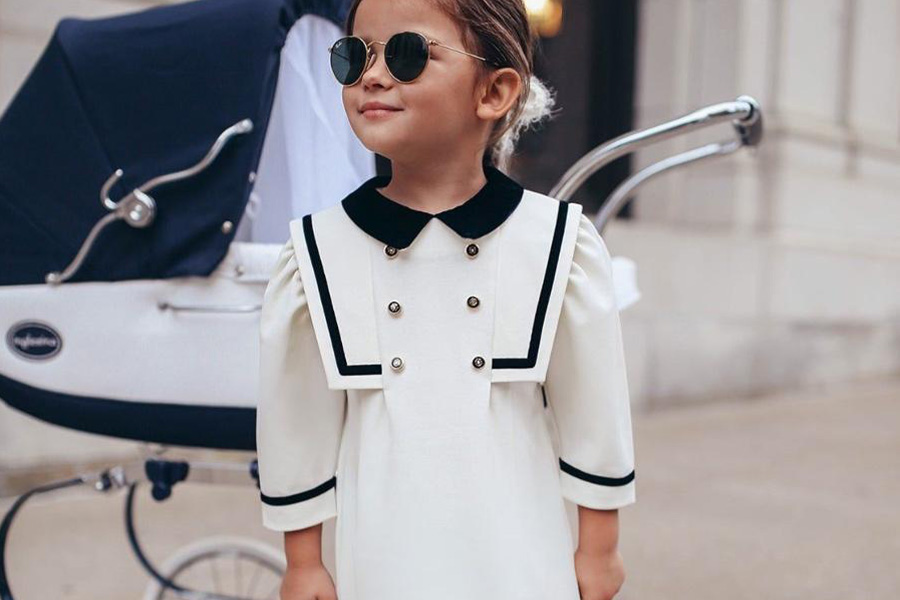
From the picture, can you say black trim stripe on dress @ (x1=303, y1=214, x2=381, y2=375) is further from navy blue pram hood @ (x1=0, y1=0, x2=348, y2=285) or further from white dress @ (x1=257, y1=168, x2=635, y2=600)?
navy blue pram hood @ (x1=0, y1=0, x2=348, y2=285)

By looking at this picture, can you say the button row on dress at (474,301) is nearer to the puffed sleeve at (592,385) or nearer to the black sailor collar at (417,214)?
the black sailor collar at (417,214)

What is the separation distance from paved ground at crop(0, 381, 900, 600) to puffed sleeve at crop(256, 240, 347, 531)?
2.18m

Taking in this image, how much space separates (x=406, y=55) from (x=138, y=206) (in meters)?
0.81

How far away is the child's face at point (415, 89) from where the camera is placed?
1460mm

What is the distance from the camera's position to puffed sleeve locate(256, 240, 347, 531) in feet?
5.11

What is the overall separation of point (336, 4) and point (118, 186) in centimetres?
58

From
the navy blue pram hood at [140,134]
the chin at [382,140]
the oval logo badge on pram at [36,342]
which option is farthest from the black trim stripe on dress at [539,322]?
the oval logo badge on pram at [36,342]

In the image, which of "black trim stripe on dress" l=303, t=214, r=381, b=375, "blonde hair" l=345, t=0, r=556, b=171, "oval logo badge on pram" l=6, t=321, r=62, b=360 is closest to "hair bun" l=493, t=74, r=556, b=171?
"blonde hair" l=345, t=0, r=556, b=171

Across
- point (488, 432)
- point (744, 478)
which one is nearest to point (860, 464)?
point (744, 478)

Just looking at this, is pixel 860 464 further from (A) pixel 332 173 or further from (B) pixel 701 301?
(A) pixel 332 173

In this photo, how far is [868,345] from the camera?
9.94 metres

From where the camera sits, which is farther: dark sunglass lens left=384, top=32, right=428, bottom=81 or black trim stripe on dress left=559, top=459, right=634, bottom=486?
black trim stripe on dress left=559, top=459, right=634, bottom=486

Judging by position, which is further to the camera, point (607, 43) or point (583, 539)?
point (607, 43)

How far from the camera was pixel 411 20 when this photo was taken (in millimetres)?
1464
